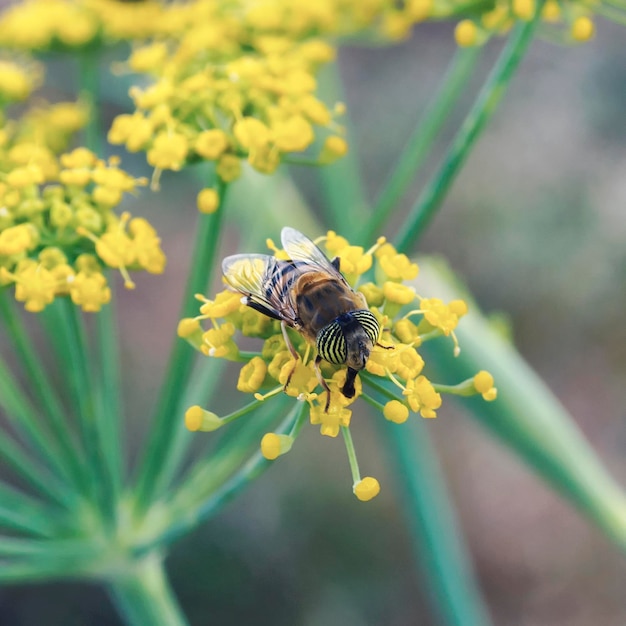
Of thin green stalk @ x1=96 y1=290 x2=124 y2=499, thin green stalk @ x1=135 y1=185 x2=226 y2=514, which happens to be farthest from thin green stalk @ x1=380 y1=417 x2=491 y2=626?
thin green stalk @ x1=96 y1=290 x2=124 y2=499

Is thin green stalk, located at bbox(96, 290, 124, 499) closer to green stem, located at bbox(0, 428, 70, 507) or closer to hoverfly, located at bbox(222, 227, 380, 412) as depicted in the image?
green stem, located at bbox(0, 428, 70, 507)

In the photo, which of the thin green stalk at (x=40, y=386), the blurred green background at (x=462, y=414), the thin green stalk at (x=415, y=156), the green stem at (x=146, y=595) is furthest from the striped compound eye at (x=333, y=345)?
the blurred green background at (x=462, y=414)

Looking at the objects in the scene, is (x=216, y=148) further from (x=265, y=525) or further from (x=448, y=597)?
(x=265, y=525)

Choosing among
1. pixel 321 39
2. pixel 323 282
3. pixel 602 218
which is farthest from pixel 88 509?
pixel 602 218

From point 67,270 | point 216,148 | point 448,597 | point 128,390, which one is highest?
point 128,390

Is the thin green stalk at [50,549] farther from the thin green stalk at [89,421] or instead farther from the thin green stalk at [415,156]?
the thin green stalk at [415,156]

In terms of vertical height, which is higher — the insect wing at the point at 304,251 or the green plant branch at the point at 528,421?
the insect wing at the point at 304,251
